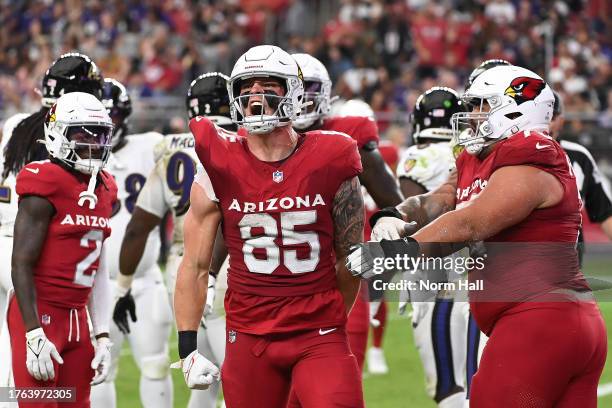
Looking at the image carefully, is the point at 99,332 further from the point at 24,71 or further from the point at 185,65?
the point at 24,71

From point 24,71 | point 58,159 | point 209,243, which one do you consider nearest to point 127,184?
point 58,159

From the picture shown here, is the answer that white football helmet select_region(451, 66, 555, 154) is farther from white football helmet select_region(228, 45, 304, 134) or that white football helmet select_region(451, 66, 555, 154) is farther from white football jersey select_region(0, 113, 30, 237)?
white football jersey select_region(0, 113, 30, 237)

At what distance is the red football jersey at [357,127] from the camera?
598cm

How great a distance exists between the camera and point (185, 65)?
16.9m

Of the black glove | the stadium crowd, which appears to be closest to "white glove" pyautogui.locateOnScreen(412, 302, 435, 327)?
the black glove

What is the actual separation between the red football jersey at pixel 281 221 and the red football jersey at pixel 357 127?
5.67 feet

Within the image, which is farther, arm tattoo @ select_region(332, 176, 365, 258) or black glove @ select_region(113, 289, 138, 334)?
black glove @ select_region(113, 289, 138, 334)

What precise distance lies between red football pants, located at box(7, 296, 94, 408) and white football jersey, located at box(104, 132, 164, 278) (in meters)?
1.53

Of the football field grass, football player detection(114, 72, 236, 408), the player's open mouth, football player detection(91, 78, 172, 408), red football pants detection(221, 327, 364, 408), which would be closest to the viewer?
red football pants detection(221, 327, 364, 408)

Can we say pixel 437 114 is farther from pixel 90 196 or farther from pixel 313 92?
pixel 90 196

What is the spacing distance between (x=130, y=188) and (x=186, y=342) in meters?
2.44

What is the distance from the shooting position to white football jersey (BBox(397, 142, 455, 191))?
6.18 meters

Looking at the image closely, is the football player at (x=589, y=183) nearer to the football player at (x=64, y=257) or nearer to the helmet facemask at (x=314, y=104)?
the helmet facemask at (x=314, y=104)

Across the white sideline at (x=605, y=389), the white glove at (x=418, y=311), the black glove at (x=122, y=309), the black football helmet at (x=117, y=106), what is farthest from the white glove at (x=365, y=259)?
the white sideline at (x=605, y=389)
